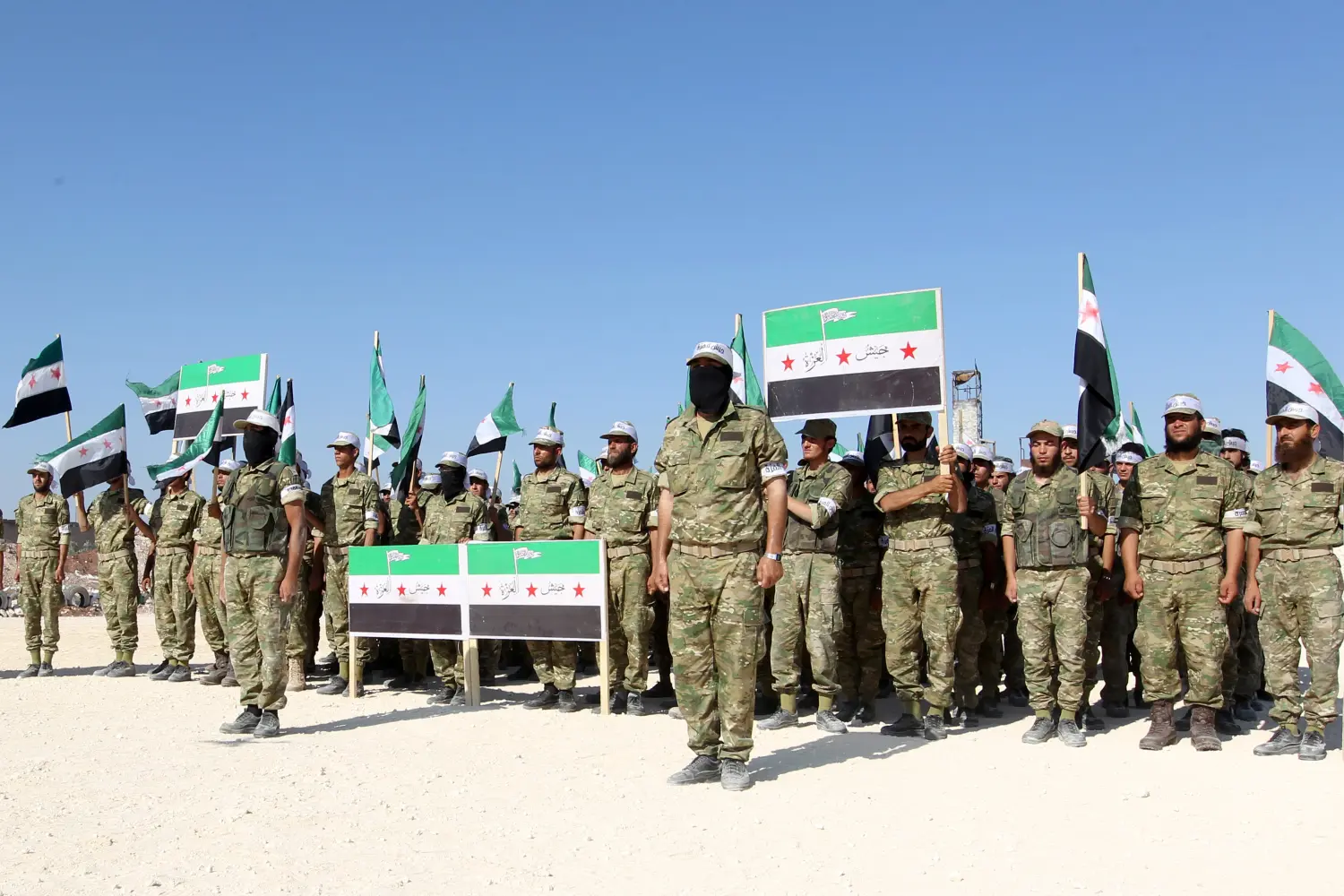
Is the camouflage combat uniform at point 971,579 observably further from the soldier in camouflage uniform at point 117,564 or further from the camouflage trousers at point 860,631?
the soldier in camouflage uniform at point 117,564

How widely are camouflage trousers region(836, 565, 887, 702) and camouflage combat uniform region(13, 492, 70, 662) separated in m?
9.16

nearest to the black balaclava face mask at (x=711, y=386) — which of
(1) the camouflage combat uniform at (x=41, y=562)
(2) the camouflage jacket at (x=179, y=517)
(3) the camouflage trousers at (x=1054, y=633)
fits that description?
(3) the camouflage trousers at (x=1054, y=633)

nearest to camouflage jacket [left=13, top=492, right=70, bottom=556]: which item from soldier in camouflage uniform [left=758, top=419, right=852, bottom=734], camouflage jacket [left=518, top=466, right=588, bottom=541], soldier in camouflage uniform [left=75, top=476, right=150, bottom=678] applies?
soldier in camouflage uniform [left=75, top=476, right=150, bottom=678]

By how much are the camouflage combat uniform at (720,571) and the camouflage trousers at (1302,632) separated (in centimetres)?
375

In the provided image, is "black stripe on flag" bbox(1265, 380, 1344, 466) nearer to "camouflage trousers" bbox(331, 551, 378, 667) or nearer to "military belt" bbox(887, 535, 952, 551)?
"military belt" bbox(887, 535, 952, 551)

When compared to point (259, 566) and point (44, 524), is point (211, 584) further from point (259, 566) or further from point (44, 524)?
point (259, 566)

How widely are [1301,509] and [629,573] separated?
5.14 m

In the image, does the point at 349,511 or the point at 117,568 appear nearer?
the point at 349,511

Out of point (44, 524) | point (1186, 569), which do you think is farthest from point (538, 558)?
point (44, 524)

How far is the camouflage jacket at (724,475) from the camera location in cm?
631

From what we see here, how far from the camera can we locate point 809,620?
8156mm

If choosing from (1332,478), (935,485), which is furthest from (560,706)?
(1332,478)

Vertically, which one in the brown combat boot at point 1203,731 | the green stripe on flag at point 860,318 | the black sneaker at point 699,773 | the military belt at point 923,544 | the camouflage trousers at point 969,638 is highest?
the green stripe on flag at point 860,318

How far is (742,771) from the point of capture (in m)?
6.17
